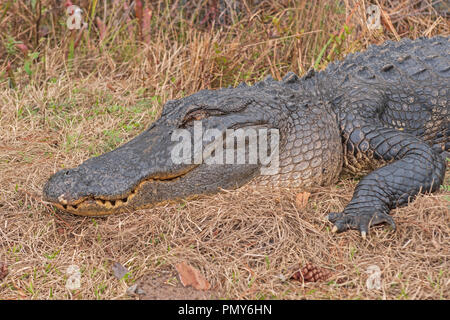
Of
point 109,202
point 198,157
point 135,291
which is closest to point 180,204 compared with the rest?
point 198,157

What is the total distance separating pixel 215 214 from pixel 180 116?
2.26 ft

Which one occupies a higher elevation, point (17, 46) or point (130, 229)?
point (17, 46)

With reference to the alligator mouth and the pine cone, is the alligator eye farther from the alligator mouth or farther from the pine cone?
the pine cone

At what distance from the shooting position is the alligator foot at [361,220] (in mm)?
3154

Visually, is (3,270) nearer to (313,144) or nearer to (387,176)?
(313,144)

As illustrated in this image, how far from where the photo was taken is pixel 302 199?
3520 millimetres

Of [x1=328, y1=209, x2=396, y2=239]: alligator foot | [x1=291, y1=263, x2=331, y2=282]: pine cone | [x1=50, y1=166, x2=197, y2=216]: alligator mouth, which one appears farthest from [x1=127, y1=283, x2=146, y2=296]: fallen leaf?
[x1=328, y1=209, x2=396, y2=239]: alligator foot

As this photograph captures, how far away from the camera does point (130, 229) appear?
3254 mm

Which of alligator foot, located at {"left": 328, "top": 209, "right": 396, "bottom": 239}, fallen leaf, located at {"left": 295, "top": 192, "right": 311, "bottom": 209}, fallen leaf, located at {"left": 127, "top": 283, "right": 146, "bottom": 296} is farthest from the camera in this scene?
fallen leaf, located at {"left": 295, "top": 192, "right": 311, "bottom": 209}

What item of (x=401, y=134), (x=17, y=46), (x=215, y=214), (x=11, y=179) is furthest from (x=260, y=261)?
(x=17, y=46)

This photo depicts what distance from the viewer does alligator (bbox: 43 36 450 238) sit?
3314 mm

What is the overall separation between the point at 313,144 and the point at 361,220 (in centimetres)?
72

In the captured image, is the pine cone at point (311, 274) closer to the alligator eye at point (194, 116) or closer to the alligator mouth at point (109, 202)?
the alligator mouth at point (109, 202)
